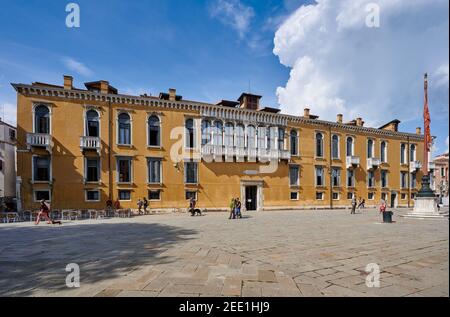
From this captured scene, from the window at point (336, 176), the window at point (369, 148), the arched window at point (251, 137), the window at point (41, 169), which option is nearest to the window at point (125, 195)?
the window at point (41, 169)

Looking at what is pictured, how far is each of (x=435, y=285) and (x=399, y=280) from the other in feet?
1.73

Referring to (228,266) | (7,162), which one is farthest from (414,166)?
(7,162)

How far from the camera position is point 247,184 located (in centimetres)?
2559

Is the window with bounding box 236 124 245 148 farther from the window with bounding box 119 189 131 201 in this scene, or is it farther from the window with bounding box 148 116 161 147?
the window with bounding box 119 189 131 201

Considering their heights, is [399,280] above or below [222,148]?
below

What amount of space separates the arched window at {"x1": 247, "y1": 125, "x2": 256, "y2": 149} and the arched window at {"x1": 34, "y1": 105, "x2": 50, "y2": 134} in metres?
17.1

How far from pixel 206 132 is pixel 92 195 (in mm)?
11082

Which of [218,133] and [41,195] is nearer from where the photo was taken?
[41,195]

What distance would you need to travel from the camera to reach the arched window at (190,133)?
23812 millimetres

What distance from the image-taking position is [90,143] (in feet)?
67.8

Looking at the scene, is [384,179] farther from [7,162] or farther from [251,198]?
[7,162]
